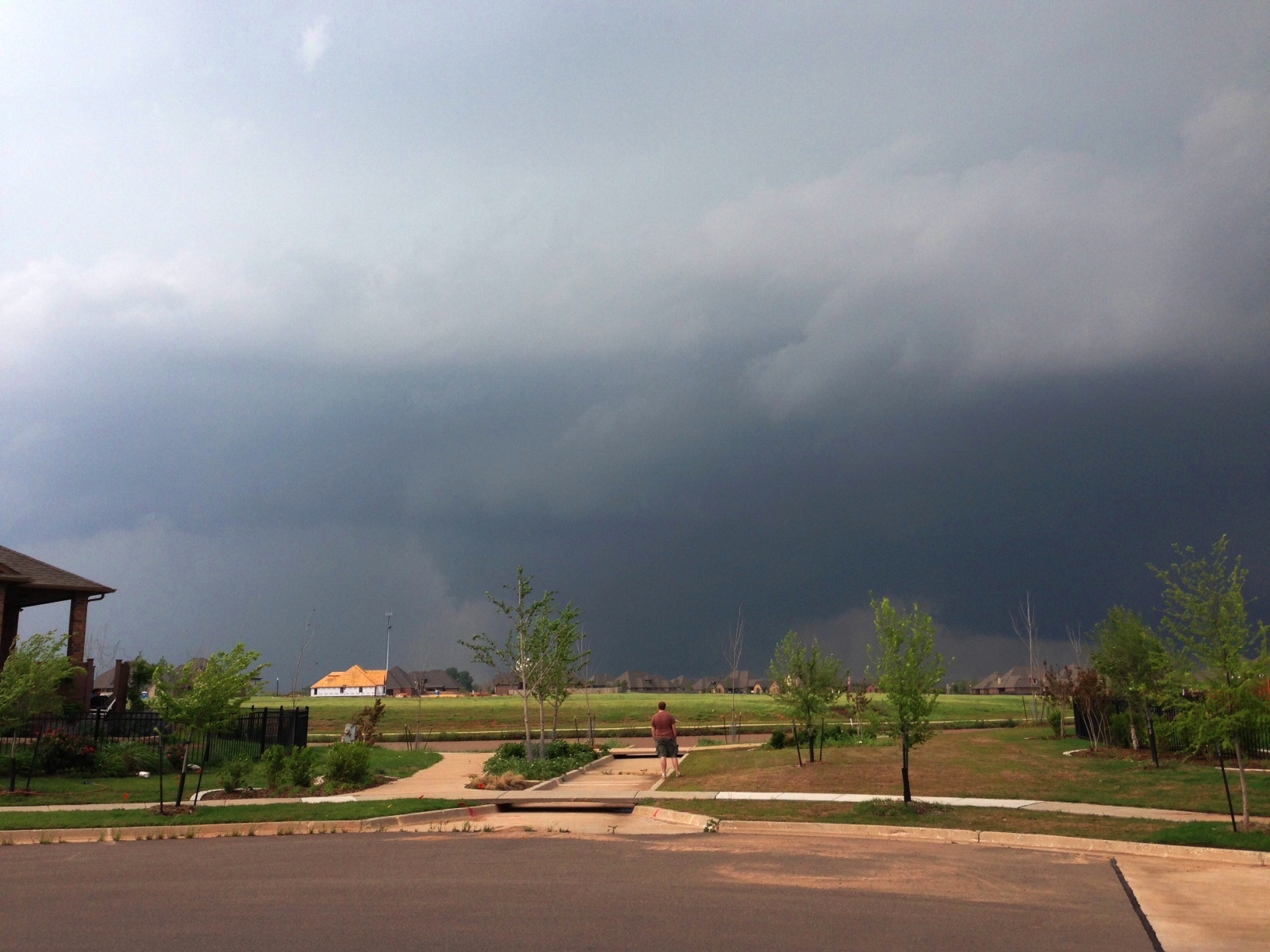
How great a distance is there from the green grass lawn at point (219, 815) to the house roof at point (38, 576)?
61.0ft

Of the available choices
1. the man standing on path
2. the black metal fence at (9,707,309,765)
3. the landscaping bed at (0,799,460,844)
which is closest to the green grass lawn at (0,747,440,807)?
the black metal fence at (9,707,309,765)

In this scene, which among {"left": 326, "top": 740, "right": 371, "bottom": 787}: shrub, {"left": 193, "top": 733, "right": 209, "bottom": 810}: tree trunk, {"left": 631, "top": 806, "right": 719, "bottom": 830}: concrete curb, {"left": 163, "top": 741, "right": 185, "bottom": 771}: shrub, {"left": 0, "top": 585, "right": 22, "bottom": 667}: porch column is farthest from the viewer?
{"left": 0, "top": 585, "right": 22, "bottom": 667}: porch column

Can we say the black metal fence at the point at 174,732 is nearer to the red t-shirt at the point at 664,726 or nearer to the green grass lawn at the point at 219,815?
the green grass lawn at the point at 219,815

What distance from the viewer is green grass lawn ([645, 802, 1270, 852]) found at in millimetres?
14922

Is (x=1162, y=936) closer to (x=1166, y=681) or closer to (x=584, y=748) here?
(x=1166, y=681)

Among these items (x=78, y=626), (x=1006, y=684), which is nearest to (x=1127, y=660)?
(x=78, y=626)

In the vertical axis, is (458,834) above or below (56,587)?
below

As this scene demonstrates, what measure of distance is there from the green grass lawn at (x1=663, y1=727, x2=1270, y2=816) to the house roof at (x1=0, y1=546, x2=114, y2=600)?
25100mm

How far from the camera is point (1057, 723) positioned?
41.5 m

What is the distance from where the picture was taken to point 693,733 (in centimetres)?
5244

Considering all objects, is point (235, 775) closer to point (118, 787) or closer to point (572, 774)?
point (118, 787)

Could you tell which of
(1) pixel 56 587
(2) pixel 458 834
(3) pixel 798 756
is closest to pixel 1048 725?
(3) pixel 798 756

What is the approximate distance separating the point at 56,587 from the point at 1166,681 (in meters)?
37.6

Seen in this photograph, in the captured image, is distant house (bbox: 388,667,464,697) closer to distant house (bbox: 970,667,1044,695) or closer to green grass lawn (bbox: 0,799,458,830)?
distant house (bbox: 970,667,1044,695)
